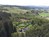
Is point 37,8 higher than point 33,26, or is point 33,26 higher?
point 37,8

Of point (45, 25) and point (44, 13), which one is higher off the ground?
point (44, 13)

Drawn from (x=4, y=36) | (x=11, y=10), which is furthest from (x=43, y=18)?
(x=4, y=36)

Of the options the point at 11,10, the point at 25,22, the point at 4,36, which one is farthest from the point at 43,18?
the point at 4,36

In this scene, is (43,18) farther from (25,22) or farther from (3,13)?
(3,13)

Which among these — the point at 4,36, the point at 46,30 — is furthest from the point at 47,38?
the point at 4,36

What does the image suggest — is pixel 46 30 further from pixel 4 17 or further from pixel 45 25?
pixel 4 17
